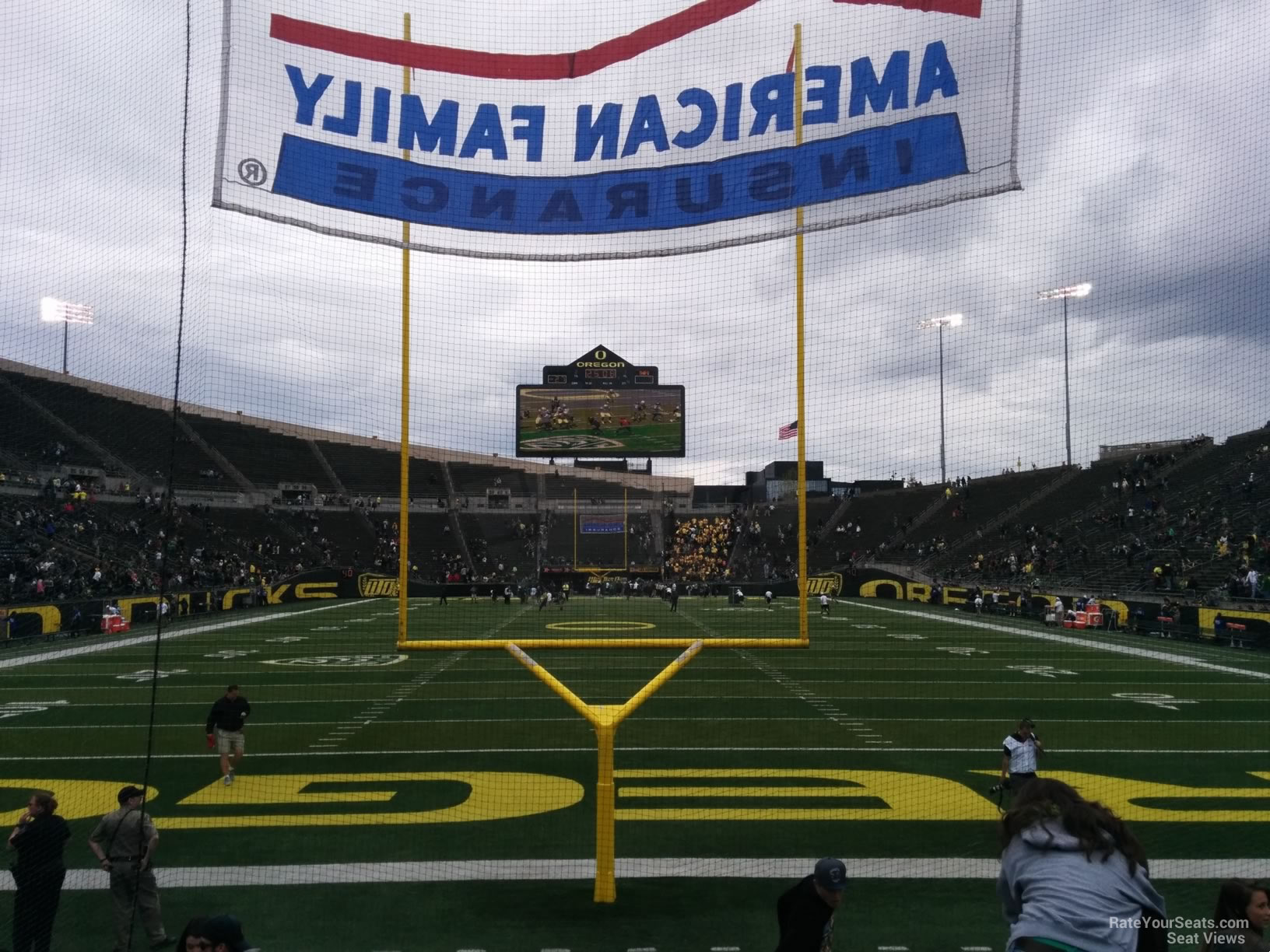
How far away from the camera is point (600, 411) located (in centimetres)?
1833

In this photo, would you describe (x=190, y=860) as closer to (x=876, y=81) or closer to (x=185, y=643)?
(x=876, y=81)

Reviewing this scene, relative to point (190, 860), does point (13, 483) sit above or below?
above

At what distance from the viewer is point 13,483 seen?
2969cm

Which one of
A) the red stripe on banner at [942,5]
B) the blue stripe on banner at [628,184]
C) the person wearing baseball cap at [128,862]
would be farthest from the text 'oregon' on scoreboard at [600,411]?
the person wearing baseball cap at [128,862]

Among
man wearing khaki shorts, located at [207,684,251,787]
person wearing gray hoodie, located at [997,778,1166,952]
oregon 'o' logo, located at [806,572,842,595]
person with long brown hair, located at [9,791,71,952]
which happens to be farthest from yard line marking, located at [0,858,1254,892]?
oregon 'o' logo, located at [806,572,842,595]

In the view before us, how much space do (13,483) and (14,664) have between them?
47.4 ft

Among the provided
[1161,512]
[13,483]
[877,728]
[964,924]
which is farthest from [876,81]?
[13,483]

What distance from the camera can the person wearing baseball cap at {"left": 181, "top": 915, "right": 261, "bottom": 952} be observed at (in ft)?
10.5

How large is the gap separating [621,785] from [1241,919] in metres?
6.28

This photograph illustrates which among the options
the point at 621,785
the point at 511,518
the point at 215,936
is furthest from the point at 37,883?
the point at 511,518

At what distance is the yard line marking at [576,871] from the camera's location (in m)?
6.56

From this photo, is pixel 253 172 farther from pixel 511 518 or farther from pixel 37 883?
pixel 511 518

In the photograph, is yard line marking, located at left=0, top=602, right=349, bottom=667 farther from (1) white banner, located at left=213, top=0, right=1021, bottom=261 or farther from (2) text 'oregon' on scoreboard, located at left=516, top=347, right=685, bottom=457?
(1) white banner, located at left=213, top=0, right=1021, bottom=261

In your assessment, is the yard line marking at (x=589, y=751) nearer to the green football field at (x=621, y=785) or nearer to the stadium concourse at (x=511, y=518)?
the green football field at (x=621, y=785)
